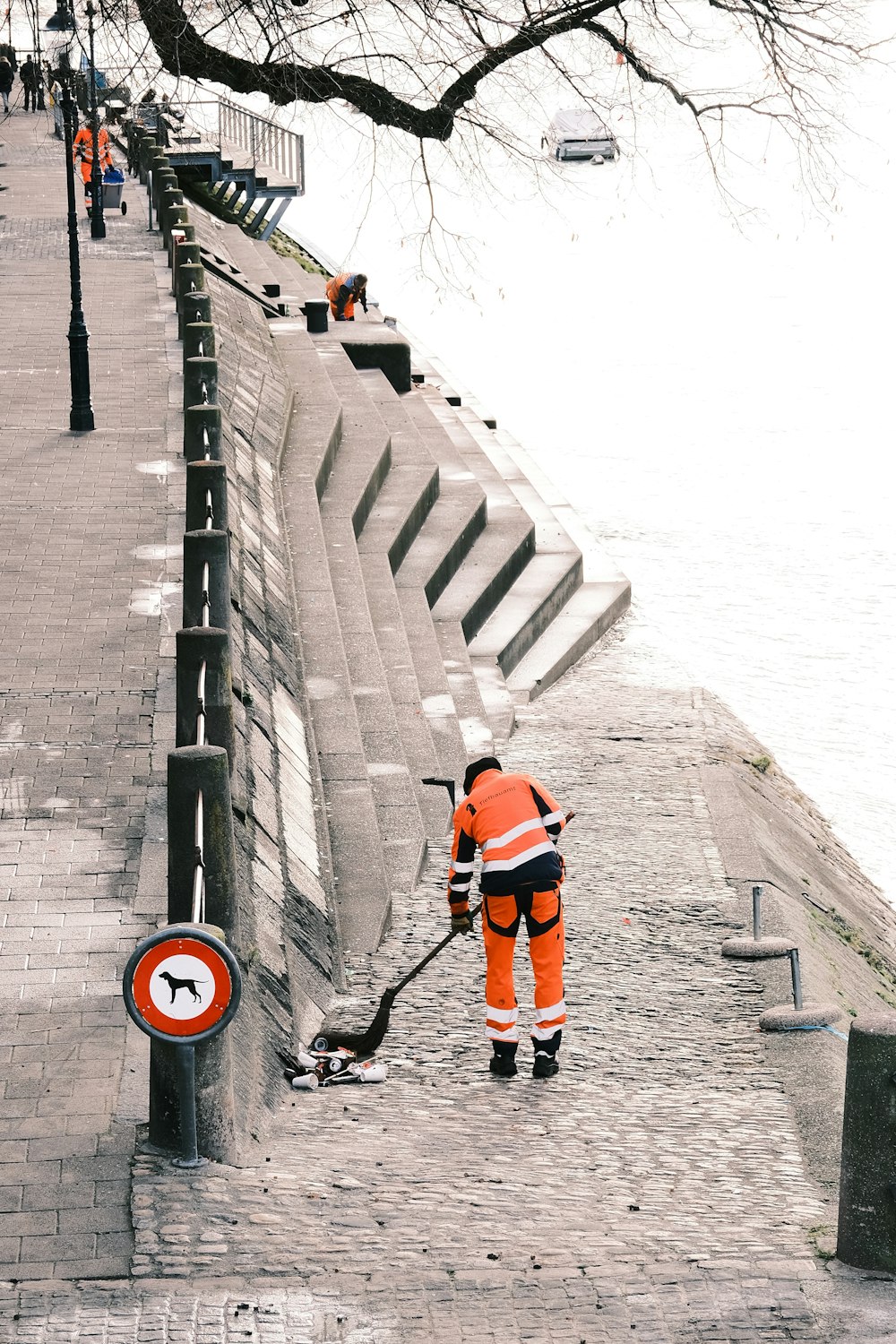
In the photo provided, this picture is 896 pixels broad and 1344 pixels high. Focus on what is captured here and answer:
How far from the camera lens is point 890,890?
49.9ft

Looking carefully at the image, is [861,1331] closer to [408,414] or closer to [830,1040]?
[830,1040]

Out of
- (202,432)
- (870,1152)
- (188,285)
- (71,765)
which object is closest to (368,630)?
(202,432)

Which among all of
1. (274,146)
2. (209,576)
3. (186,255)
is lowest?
(209,576)

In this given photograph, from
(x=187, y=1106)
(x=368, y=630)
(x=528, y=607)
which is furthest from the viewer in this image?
(x=528, y=607)

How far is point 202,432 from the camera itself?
11656 millimetres

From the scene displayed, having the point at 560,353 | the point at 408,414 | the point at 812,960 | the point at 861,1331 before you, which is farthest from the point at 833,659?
the point at 560,353

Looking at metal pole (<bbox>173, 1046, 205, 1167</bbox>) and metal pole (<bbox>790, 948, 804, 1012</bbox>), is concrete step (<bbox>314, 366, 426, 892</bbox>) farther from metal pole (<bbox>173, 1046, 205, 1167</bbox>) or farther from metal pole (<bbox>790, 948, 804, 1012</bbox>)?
metal pole (<bbox>173, 1046, 205, 1167</bbox>)

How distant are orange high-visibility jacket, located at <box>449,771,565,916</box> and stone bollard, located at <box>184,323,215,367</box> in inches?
306

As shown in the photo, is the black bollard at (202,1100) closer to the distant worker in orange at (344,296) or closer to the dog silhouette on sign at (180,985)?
the dog silhouette on sign at (180,985)

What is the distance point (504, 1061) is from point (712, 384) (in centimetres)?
3124

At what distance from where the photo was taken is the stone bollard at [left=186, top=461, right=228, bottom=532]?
9922mm

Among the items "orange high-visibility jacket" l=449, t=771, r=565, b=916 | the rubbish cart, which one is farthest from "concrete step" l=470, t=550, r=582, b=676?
the rubbish cart

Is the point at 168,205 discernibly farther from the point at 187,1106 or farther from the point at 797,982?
the point at 187,1106

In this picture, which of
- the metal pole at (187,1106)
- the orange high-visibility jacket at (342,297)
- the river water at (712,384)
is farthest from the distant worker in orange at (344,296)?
the metal pole at (187,1106)
